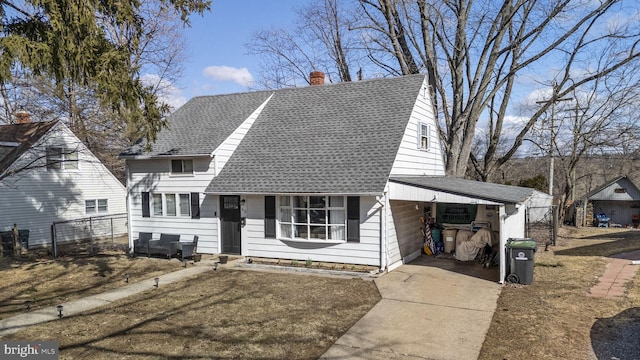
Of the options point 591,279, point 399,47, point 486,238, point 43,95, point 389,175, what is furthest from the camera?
point 43,95

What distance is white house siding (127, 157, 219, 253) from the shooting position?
570 inches

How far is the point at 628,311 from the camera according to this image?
7988 millimetres

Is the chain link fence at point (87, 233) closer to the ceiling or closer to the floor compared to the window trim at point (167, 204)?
closer to the floor

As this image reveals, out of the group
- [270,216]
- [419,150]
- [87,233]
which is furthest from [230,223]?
[87,233]

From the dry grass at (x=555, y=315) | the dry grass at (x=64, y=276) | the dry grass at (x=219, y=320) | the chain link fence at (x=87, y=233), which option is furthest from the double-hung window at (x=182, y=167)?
the dry grass at (x=555, y=315)

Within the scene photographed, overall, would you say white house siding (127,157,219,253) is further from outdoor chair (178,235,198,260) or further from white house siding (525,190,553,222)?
white house siding (525,190,553,222)

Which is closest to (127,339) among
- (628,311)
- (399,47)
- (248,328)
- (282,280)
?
(248,328)

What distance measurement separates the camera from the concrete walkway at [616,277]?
9.28 meters

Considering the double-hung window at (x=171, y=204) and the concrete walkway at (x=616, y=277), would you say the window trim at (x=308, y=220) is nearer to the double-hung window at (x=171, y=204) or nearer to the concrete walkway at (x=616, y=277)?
the double-hung window at (x=171, y=204)

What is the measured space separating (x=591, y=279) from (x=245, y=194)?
10057 mm

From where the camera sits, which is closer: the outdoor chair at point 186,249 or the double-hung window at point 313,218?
the double-hung window at point 313,218

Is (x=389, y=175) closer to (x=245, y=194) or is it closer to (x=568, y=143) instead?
(x=245, y=194)

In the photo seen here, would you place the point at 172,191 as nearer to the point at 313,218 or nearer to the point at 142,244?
the point at 142,244

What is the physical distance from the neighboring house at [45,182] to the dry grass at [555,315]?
1876cm
